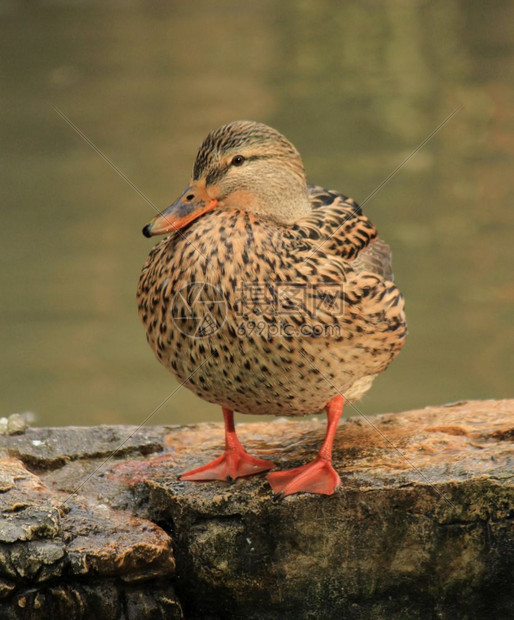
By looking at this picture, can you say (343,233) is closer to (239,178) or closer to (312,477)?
(239,178)

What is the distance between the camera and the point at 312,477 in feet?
12.5

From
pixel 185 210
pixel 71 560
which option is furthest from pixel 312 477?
pixel 185 210

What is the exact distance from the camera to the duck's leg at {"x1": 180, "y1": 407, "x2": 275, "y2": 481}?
400cm

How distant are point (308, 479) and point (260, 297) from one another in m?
0.66

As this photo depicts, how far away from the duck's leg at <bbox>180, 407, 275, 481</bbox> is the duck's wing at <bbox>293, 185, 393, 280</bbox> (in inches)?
28.9

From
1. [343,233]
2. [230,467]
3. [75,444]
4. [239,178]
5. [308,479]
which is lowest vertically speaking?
[308,479]

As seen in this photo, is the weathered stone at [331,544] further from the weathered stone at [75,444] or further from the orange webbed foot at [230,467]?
the weathered stone at [75,444]

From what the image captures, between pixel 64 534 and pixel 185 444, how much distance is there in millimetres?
1008

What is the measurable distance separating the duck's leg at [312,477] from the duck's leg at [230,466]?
0.15m

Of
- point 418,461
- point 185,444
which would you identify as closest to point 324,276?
point 418,461

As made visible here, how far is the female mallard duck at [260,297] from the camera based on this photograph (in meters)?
3.67

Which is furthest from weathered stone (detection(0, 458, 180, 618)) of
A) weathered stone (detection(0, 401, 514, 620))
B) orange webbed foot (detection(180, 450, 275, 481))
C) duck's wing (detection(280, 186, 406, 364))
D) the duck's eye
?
the duck's eye

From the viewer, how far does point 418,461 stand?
3.95 meters

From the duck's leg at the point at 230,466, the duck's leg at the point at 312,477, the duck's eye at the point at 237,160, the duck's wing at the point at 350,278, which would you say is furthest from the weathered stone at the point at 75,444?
the duck's eye at the point at 237,160
